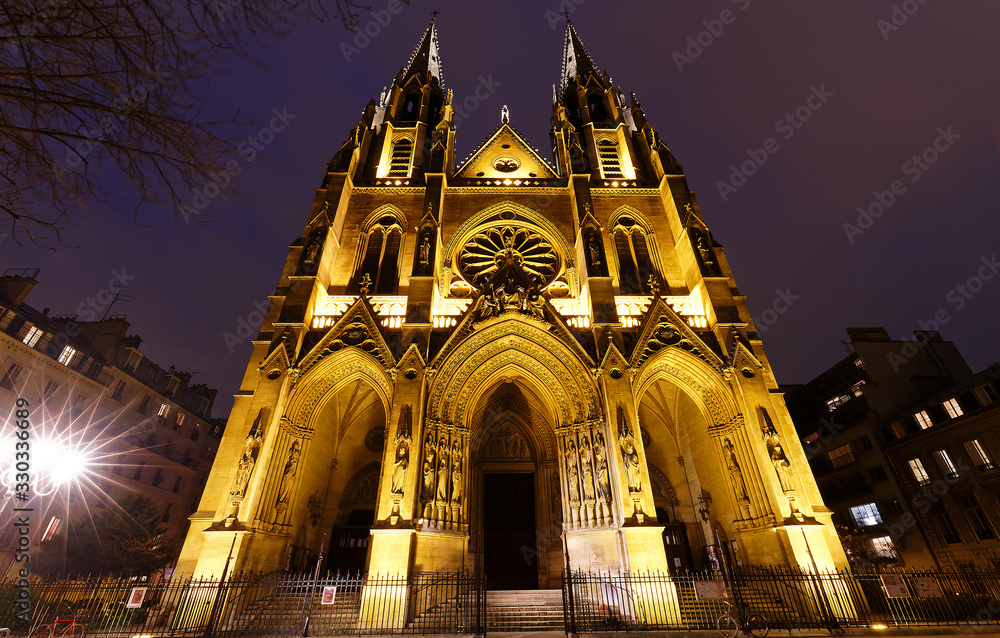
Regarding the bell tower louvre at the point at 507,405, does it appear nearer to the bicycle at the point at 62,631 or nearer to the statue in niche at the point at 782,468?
the statue in niche at the point at 782,468

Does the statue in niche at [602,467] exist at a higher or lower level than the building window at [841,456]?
lower

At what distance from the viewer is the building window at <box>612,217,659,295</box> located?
17.3 meters

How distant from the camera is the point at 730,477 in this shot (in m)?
12.8

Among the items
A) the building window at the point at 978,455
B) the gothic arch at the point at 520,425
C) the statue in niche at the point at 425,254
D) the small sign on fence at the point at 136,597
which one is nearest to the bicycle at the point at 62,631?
the small sign on fence at the point at 136,597

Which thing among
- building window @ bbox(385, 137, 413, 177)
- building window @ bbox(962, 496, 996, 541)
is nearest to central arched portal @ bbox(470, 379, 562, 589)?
building window @ bbox(385, 137, 413, 177)

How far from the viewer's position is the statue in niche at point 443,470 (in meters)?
11.6

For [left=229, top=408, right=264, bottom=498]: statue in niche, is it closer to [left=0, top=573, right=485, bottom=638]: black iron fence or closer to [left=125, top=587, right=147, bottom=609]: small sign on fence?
[left=0, top=573, right=485, bottom=638]: black iron fence

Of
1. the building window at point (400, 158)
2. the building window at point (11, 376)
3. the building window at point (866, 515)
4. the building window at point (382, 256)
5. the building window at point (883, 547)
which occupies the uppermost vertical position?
the building window at point (400, 158)

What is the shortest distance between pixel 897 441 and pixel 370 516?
25.6m

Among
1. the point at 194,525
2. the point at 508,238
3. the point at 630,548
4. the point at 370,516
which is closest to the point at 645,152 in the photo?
the point at 508,238

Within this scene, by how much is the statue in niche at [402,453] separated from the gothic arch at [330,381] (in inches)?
50.7

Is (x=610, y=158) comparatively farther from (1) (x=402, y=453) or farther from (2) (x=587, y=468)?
(1) (x=402, y=453)

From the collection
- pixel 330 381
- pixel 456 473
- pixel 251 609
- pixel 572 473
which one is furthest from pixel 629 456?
pixel 251 609

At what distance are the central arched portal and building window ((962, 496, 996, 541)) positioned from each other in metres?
18.8
